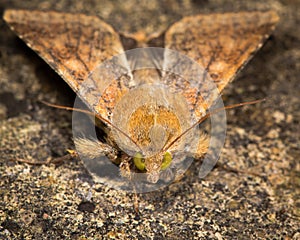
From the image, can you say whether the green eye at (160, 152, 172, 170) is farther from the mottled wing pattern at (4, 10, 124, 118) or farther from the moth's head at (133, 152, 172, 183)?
the mottled wing pattern at (4, 10, 124, 118)

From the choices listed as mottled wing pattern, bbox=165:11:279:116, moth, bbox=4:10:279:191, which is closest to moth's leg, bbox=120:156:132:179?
moth, bbox=4:10:279:191

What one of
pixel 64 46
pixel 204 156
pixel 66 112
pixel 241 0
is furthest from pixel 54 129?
pixel 241 0

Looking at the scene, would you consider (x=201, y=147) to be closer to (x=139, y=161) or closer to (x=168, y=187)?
(x=168, y=187)

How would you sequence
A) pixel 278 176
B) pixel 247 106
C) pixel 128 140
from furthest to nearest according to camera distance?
pixel 247 106 → pixel 278 176 → pixel 128 140

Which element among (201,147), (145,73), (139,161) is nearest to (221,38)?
(145,73)

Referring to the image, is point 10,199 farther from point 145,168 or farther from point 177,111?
point 177,111

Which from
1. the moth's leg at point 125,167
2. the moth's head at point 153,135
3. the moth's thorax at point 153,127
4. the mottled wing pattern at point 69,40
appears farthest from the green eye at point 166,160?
the mottled wing pattern at point 69,40
